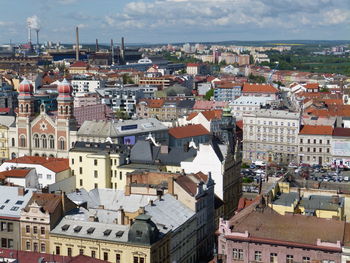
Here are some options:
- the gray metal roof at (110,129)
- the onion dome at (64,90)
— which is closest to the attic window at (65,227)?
the gray metal roof at (110,129)

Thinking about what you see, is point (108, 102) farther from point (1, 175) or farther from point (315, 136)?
point (1, 175)

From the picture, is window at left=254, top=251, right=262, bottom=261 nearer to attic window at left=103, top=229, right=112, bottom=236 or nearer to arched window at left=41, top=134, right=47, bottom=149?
attic window at left=103, top=229, right=112, bottom=236

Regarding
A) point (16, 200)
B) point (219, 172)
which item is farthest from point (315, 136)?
point (16, 200)

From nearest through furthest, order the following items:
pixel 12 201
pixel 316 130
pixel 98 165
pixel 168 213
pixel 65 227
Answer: pixel 65 227 < pixel 168 213 < pixel 12 201 < pixel 98 165 < pixel 316 130

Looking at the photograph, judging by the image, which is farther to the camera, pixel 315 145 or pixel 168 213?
pixel 315 145

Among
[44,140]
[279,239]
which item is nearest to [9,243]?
[279,239]

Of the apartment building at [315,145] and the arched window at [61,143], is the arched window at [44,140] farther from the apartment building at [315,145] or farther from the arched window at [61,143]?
the apartment building at [315,145]

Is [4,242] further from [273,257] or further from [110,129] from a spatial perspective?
[110,129]
